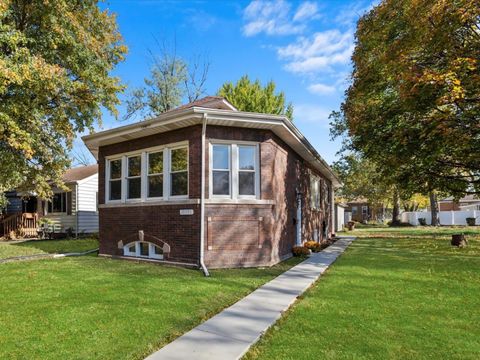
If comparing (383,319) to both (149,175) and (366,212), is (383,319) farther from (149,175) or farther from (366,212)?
(366,212)

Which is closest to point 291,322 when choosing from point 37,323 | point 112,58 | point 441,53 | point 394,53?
point 37,323

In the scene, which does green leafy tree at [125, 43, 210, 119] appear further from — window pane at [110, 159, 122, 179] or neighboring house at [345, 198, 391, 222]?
neighboring house at [345, 198, 391, 222]

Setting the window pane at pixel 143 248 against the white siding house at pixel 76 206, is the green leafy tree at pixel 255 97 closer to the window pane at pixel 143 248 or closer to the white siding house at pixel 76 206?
the white siding house at pixel 76 206

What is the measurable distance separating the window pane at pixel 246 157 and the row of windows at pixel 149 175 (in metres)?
1.61

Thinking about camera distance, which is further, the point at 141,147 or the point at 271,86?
the point at 271,86

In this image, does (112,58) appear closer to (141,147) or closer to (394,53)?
(141,147)

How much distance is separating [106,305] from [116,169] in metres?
7.26

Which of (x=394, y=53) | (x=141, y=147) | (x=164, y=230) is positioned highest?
(x=394, y=53)

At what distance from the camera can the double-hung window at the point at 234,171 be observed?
1012 centimetres

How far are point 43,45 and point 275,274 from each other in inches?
455

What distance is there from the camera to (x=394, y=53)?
11.5m

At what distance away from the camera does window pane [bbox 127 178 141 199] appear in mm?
11539

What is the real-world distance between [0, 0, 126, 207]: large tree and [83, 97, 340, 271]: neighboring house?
236cm

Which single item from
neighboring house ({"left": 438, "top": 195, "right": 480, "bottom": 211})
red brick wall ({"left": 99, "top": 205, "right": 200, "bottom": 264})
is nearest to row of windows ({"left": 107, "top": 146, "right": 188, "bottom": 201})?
red brick wall ({"left": 99, "top": 205, "right": 200, "bottom": 264})
